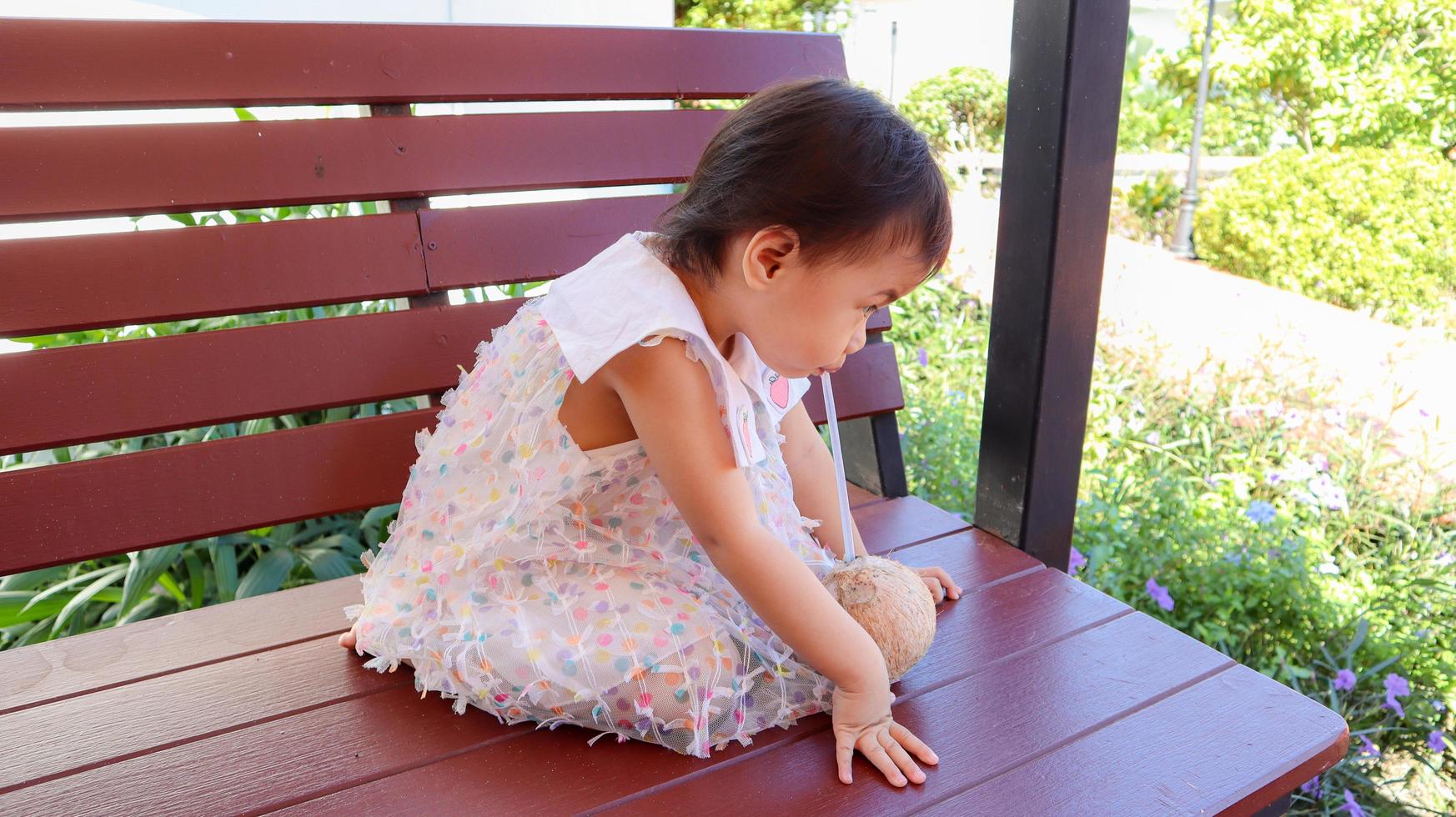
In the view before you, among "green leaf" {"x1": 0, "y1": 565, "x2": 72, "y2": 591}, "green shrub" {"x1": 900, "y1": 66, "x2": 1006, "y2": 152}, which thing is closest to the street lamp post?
"green shrub" {"x1": 900, "y1": 66, "x2": 1006, "y2": 152}

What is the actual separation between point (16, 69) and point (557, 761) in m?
1.25

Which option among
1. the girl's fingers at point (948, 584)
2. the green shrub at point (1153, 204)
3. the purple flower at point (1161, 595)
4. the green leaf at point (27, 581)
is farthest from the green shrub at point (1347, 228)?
the green leaf at point (27, 581)

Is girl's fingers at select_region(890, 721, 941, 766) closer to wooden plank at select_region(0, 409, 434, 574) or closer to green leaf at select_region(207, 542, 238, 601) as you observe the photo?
wooden plank at select_region(0, 409, 434, 574)

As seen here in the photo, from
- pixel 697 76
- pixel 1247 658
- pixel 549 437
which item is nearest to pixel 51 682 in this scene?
pixel 549 437

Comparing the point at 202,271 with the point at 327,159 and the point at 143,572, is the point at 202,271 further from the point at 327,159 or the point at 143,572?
the point at 143,572

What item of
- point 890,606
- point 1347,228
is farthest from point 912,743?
point 1347,228

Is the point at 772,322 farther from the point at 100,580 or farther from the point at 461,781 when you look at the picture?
the point at 100,580

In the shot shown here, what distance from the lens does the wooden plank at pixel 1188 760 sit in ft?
3.79

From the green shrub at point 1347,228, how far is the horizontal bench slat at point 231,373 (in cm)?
624

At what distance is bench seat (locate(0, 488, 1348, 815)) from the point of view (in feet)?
3.82

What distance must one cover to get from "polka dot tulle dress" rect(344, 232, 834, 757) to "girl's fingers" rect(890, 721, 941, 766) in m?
0.10

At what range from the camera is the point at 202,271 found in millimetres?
1600

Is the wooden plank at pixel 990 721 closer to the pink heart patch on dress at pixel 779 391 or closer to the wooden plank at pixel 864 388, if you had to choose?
the pink heart patch on dress at pixel 779 391

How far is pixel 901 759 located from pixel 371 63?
1.35 meters
